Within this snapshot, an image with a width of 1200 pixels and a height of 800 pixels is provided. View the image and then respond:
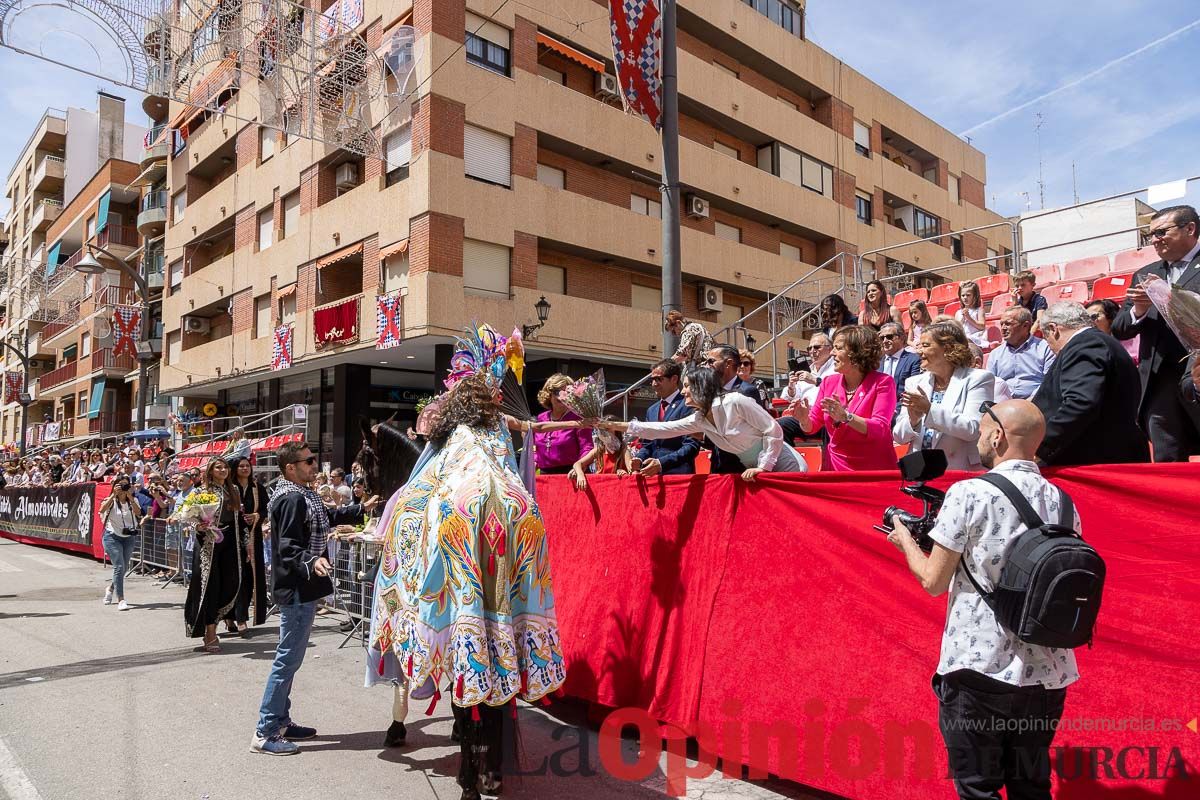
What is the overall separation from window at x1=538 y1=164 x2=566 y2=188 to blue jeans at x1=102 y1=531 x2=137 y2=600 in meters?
14.1

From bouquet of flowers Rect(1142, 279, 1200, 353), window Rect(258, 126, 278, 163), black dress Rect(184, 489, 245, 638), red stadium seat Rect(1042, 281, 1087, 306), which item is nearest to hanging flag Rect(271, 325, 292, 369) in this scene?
window Rect(258, 126, 278, 163)

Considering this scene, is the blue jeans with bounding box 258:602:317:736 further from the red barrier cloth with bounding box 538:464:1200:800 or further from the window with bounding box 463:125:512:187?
the window with bounding box 463:125:512:187

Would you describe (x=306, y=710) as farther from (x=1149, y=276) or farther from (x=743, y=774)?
(x=1149, y=276)

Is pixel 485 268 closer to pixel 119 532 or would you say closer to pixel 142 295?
pixel 142 295

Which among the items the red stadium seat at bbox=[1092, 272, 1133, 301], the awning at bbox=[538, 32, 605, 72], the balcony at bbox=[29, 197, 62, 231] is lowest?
the red stadium seat at bbox=[1092, 272, 1133, 301]

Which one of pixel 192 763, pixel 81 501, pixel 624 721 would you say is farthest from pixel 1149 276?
pixel 81 501

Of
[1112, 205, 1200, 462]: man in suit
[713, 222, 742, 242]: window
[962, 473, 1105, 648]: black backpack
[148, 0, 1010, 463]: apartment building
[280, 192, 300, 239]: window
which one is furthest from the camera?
[713, 222, 742, 242]: window

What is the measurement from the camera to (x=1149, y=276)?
451cm

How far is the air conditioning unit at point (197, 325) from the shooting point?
3050 centimetres

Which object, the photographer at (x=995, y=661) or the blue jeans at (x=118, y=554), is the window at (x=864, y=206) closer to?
the blue jeans at (x=118, y=554)

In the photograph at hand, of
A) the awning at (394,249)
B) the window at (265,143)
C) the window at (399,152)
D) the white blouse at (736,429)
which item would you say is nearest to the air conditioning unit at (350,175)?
the window at (399,152)

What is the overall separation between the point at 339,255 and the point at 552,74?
25.7 ft

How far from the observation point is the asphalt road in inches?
172

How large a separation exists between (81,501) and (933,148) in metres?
35.1
